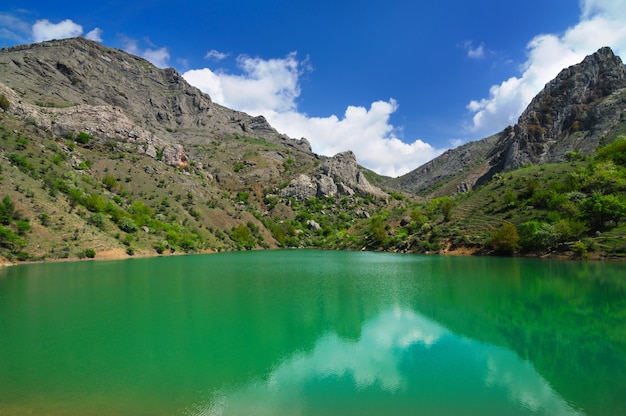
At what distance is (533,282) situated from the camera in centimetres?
2766

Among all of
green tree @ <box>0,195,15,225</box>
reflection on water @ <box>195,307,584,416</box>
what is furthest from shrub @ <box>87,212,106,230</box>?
reflection on water @ <box>195,307,584,416</box>

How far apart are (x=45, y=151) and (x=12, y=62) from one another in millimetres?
66541

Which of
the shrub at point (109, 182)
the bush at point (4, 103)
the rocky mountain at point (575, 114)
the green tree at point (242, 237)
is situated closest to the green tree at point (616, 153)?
the rocky mountain at point (575, 114)

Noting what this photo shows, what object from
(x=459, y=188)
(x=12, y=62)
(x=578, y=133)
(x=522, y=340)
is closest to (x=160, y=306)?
(x=522, y=340)

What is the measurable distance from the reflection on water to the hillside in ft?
142

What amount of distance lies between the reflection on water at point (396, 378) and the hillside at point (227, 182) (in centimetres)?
4317

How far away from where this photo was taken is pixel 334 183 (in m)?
140

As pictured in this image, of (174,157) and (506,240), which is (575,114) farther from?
(174,157)

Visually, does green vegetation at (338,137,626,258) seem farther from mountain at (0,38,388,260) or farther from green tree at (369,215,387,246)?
mountain at (0,38,388,260)

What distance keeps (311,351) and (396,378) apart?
3.38m

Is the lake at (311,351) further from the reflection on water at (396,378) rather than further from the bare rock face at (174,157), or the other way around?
the bare rock face at (174,157)

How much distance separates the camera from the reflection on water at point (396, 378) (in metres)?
8.42

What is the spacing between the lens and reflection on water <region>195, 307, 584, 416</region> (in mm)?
8422

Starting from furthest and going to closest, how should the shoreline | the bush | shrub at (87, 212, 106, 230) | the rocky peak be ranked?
the rocky peak, the bush, shrub at (87, 212, 106, 230), the shoreline
